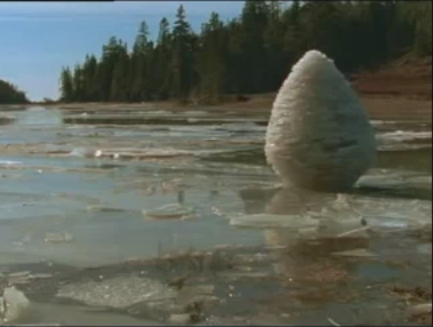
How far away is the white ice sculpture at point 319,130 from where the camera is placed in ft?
16.8

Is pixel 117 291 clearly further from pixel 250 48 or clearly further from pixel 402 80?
pixel 402 80

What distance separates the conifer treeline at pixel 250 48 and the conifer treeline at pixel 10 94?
1.50 feet

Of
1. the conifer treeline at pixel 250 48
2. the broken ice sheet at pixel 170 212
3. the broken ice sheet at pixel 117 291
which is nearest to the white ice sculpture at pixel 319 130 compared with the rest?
the conifer treeline at pixel 250 48

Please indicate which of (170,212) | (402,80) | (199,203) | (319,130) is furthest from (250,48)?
(199,203)

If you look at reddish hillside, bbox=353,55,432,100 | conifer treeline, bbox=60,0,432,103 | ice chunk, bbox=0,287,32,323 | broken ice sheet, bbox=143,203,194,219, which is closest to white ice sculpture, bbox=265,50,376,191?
conifer treeline, bbox=60,0,432,103

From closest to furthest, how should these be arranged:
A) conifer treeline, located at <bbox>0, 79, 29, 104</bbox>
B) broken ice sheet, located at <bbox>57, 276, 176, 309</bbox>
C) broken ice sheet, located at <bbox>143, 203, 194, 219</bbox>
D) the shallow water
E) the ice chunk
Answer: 1. the shallow water
2. the ice chunk
3. broken ice sheet, located at <bbox>57, 276, 176, 309</bbox>
4. broken ice sheet, located at <bbox>143, 203, 194, 219</bbox>
5. conifer treeline, located at <bbox>0, 79, 29, 104</bbox>

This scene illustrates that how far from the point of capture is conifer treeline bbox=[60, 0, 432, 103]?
3.64 metres

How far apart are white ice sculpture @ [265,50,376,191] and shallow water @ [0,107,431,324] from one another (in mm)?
152

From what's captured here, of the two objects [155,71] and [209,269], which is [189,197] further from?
[209,269]

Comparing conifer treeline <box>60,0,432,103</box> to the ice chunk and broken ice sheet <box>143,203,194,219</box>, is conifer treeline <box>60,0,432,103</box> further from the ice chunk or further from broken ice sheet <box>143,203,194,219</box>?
the ice chunk

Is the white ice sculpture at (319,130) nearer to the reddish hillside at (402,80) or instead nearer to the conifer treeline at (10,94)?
the reddish hillside at (402,80)

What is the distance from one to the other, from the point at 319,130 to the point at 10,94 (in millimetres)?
4092

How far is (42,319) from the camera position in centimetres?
479

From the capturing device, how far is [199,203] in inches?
340
